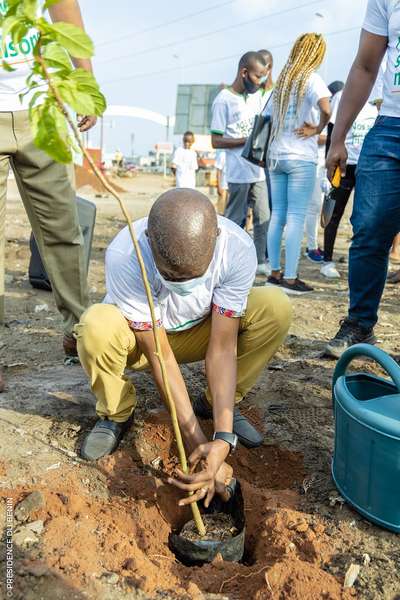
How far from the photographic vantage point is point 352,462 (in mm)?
2004

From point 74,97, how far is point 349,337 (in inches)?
89.5

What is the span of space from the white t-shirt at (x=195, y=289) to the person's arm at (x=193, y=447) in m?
0.10

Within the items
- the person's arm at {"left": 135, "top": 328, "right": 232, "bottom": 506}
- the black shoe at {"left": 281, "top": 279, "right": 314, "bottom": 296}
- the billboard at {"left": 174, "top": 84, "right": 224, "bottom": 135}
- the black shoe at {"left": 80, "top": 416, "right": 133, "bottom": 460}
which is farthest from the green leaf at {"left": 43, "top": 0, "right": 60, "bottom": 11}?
the billboard at {"left": 174, "top": 84, "right": 224, "bottom": 135}

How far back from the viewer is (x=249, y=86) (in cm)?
521

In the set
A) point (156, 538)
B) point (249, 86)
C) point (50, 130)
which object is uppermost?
point (249, 86)

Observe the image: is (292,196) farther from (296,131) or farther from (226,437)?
(226,437)

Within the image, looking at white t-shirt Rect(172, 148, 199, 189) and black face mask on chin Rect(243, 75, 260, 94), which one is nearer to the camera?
black face mask on chin Rect(243, 75, 260, 94)

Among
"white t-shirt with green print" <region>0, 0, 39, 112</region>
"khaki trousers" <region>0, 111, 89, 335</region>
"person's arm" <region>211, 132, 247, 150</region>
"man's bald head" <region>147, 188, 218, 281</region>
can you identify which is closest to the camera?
"man's bald head" <region>147, 188, 218, 281</region>

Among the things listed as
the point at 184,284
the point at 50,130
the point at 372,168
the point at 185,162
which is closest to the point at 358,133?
the point at 372,168

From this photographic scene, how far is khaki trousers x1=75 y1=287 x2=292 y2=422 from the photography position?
2.31 metres

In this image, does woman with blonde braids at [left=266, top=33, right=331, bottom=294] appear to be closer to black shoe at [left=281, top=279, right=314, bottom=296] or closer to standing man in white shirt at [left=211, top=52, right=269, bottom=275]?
black shoe at [left=281, top=279, right=314, bottom=296]

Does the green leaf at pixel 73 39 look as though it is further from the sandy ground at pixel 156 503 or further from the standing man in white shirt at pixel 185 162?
the standing man in white shirt at pixel 185 162

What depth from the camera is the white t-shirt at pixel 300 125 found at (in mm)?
4547

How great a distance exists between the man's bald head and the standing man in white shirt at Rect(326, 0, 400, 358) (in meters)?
1.25
